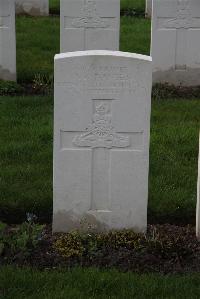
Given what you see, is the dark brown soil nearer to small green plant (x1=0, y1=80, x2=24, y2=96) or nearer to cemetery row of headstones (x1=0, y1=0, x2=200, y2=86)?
small green plant (x1=0, y1=80, x2=24, y2=96)

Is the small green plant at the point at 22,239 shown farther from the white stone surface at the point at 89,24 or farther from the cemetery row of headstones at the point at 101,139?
the white stone surface at the point at 89,24

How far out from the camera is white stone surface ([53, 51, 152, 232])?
498cm

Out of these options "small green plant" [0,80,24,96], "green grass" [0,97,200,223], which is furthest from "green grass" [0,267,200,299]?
"small green plant" [0,80,24,96]

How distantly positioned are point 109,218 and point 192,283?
948mm

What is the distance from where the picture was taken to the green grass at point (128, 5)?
16641mm

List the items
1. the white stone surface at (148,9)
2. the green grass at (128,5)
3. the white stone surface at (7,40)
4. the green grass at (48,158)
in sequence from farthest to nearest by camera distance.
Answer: the green grass at (128,5) → the white stone surface at (148,9) → the white stone surface at (7,40) → the green grass at (48,158)

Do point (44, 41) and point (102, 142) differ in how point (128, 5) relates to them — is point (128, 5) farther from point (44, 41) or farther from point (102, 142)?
point (102, 142)

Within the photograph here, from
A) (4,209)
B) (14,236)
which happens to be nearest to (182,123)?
(4,209)

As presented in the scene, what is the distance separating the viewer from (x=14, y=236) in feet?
16.5

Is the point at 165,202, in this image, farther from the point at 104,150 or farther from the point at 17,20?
the point at 17,20

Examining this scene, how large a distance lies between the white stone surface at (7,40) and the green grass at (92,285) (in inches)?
222

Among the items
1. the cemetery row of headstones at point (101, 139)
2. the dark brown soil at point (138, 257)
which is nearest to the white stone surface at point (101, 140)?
the cemetery row of headstones at point (101, 139)

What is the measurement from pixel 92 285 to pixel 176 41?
613 centimetres

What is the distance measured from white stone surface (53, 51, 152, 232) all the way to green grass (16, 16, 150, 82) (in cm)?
525
